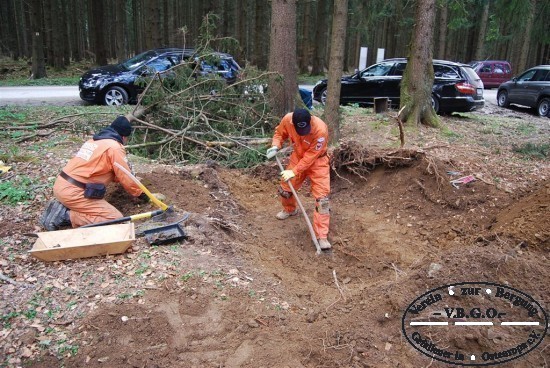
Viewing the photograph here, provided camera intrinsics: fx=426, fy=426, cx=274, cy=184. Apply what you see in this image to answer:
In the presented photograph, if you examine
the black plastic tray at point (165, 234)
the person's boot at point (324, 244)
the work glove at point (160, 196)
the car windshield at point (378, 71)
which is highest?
the car windshield at point (378, 71)

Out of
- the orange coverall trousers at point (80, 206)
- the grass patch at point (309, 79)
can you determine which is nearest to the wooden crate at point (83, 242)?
the orange coverall trousers at point (80, 206)

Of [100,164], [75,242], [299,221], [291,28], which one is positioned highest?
[291,28]

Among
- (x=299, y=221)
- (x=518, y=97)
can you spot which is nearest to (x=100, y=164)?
(x=299, y=221)

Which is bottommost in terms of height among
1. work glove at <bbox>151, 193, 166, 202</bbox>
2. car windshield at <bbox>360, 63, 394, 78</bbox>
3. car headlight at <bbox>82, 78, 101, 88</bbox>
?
work glove at <bbox>151, 193, 166, 202</bbox>

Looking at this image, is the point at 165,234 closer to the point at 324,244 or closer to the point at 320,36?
the point at 324,244

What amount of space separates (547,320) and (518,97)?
1535 cm

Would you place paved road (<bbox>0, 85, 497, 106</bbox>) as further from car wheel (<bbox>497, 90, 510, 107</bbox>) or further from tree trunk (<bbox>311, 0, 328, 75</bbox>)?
car wheel (<bbox>497, 90, 510, 107</bbox>)

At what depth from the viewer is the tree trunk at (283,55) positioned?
9.09 meters

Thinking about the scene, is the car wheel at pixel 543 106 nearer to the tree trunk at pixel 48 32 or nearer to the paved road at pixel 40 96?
the paved road at pixel 40 96

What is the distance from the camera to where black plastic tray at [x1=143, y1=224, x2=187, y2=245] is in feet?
15.0

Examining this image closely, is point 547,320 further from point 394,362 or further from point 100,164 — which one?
point 100,164

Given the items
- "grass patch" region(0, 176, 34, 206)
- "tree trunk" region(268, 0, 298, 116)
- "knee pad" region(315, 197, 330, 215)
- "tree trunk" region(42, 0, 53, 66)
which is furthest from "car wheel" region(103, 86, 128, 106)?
"tree trunk" region(42, 0, 53, 66)

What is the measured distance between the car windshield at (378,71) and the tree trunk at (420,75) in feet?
11.0

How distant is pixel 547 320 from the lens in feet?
10.5
